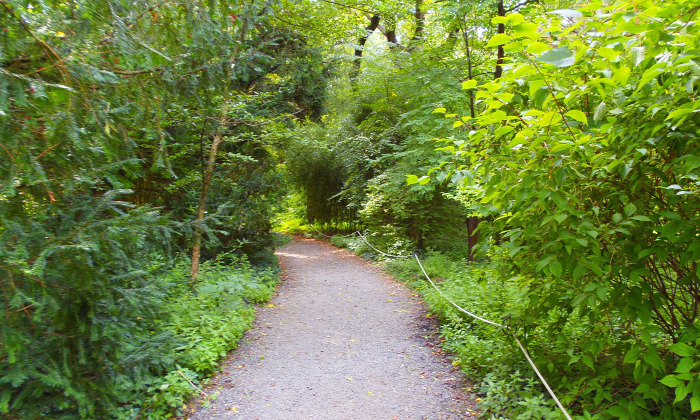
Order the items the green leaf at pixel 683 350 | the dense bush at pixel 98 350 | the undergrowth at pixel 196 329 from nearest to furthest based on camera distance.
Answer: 1. the green leaf at pixel 683 350
2. the dense bush at pixel 98 350
3. the undergrowth at pixel 196 329

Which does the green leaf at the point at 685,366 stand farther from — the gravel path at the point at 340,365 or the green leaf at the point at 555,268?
the gravel path at the point at 340,365

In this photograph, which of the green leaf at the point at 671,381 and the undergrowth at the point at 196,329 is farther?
the undergrowth at the point at 196,329

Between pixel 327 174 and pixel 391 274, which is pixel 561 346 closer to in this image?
pixel 391 274

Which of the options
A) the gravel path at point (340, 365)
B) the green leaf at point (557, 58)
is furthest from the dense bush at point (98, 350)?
the green leaf at point (557, 58)

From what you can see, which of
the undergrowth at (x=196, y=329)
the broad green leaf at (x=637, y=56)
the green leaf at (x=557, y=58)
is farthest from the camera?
the undergrowth at (x=196, y=329)

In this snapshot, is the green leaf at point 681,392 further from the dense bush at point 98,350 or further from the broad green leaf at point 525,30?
the dense bush at point 98,350

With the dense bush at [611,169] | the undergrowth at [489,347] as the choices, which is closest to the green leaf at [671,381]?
the dense bush at [611,169]

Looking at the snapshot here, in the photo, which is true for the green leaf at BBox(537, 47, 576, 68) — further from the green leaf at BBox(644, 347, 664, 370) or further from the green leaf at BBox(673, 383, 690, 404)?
the green leaf at BBox(644, 347, 664, 370)

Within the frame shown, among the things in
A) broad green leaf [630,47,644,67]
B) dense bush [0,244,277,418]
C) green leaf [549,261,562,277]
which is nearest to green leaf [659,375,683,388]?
green leaf [549,261,562,277]

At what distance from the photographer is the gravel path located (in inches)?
144

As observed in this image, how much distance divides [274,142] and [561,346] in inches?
243

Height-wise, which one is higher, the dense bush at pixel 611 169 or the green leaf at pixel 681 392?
the dense bush at pixel 611 169

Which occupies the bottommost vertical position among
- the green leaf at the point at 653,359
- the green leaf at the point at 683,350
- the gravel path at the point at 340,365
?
the gravel path at the point at 340,365

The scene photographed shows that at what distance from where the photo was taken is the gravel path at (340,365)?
365cm
